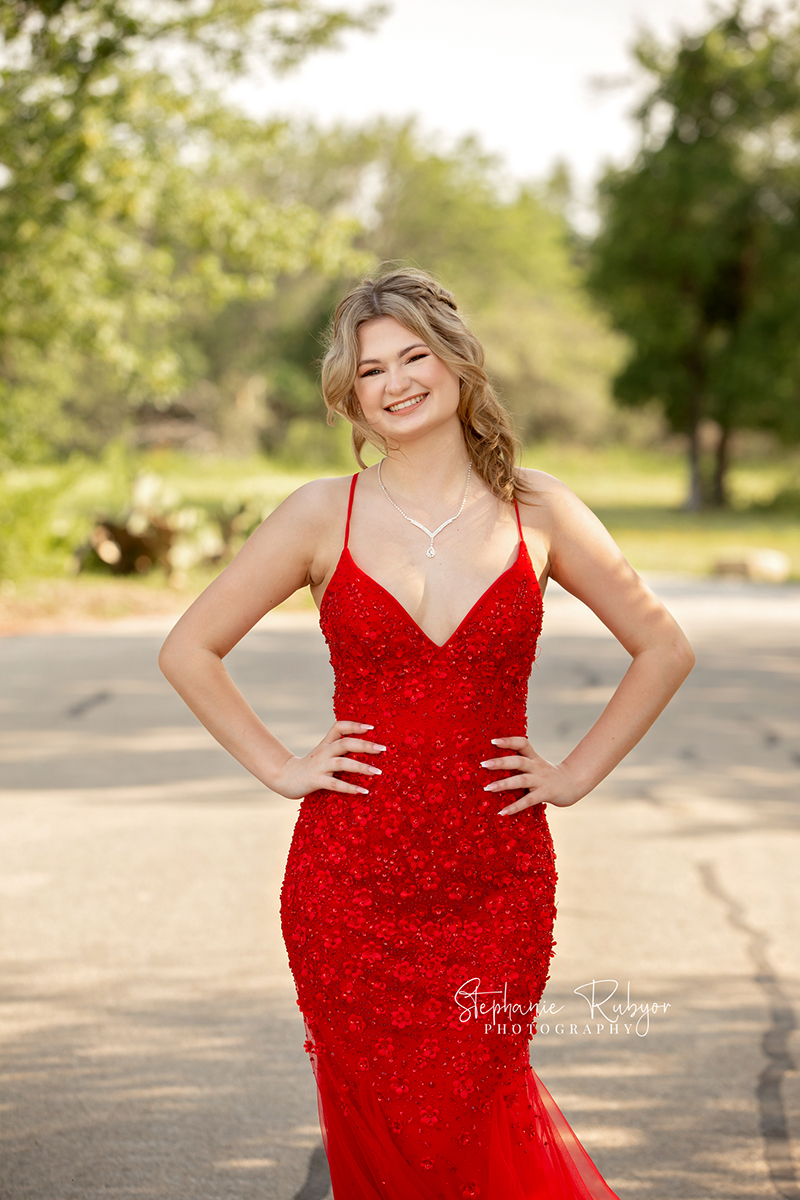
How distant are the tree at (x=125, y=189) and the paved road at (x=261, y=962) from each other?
9.11 meters

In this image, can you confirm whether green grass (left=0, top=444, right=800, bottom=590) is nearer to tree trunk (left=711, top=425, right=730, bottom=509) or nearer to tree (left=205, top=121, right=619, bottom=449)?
tree trunk (left=711, top=425, right=730, bottom=509)

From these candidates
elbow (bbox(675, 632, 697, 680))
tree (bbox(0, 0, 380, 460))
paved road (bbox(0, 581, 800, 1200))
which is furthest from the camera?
tree (bbox(0, 0, 380, 460))

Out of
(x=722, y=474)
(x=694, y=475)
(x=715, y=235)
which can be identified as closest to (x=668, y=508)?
(x=694, y=475)

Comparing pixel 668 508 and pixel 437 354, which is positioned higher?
pixel 437 354

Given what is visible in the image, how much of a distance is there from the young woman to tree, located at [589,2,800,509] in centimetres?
3433

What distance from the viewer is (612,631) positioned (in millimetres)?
2572

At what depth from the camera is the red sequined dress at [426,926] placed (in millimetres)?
2379

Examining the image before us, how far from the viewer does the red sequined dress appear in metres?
2.38

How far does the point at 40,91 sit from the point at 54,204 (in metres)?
1.39

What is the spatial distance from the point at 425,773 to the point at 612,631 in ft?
1.64

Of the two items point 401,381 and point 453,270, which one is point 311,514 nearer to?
point 401,381

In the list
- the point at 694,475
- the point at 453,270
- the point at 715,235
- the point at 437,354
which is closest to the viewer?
the point at 437,354

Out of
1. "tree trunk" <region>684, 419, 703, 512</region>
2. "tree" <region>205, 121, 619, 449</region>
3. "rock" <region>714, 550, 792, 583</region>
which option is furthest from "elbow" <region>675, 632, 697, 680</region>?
"tree" <region>205, 121, 619, 449</region>

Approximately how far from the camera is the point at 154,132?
56.3 feet
